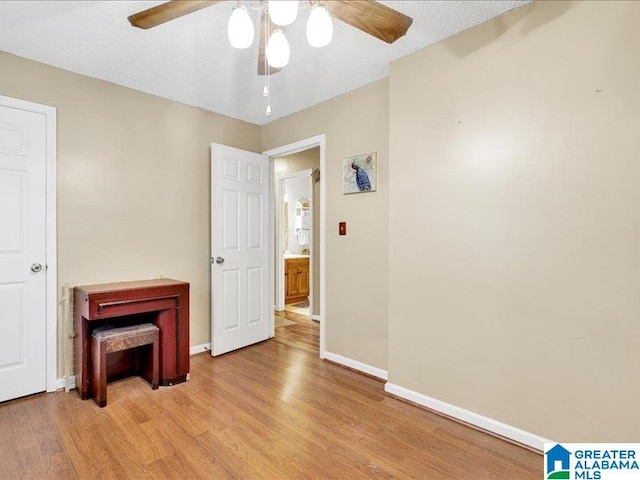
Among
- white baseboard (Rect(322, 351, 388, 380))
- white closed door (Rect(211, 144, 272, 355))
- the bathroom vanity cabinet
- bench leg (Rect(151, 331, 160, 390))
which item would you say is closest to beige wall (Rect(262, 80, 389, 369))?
white baseboard (Rect(322, 351, 388, 380))

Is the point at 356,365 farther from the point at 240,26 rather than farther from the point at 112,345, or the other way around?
the point at 240,26

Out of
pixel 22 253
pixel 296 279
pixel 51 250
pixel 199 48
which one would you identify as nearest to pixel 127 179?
pixel 51 250

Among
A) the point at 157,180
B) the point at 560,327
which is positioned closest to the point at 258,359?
the point at 157,180

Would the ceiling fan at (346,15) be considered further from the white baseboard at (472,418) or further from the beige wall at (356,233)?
the white baseboard at (472,418)

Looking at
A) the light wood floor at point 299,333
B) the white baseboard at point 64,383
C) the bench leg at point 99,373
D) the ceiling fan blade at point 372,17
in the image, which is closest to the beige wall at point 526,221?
the ceiling fan blade at point 372,17

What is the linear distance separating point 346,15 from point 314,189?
3.21 m

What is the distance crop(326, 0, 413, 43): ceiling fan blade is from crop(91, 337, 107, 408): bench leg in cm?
254

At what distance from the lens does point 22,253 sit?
2490 mm

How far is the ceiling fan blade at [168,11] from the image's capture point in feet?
4.78

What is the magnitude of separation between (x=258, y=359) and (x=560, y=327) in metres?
2.50

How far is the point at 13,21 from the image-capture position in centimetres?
209

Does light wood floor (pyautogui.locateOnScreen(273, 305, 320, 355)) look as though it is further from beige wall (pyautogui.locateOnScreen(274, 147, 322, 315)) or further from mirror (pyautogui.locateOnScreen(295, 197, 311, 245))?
mirror (pyautogui.locateOnScreen(295, 197, 311, 245))

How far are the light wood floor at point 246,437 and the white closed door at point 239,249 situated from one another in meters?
0.82

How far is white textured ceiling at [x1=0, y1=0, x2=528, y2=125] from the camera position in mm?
1990
